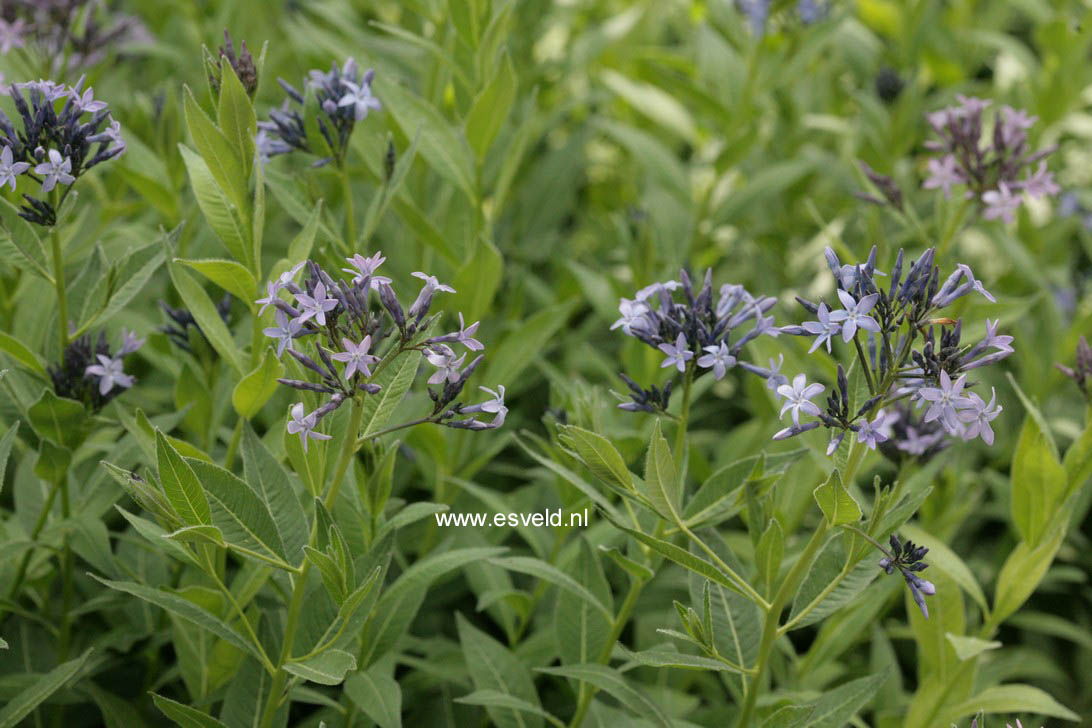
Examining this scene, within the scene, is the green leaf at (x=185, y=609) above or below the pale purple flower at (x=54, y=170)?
below

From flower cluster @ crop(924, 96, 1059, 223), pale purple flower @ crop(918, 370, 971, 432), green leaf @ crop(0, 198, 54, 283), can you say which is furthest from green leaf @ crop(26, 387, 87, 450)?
flower cluster @ crop(924, 96, 1059, 223)

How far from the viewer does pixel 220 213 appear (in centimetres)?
185

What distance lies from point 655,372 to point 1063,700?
1.64 meters

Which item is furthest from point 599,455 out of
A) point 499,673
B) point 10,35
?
point 10,35

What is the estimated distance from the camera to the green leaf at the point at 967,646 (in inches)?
78.1

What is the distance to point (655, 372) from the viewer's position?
2.53 metres

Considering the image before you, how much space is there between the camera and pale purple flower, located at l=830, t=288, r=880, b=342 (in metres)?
1.51

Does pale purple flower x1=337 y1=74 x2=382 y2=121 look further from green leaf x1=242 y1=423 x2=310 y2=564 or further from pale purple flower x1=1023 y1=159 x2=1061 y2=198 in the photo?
pale purple flower x1=1023 y1=159 x2=1061 y2=198

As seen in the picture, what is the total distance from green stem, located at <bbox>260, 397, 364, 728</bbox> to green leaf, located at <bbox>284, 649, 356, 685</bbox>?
59 mm

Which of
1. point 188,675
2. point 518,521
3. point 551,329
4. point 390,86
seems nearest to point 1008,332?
point 551,329

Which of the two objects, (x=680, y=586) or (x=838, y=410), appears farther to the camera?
(x=680, y=586)

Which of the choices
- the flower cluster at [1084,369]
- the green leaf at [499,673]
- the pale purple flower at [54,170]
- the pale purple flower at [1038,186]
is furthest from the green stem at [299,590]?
the pale purple flower at [1038,186]

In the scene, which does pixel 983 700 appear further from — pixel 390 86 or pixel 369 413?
pixel 390 86

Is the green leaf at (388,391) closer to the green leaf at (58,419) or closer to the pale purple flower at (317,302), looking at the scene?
the pale purple flower at (317,302)
